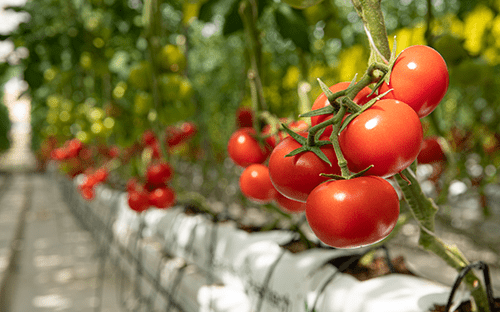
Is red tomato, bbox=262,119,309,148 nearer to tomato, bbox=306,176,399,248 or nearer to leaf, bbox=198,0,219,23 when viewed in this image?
tomato, bbox=306,176,399,248

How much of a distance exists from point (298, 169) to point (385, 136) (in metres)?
0.06

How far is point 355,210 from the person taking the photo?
0.67 ft

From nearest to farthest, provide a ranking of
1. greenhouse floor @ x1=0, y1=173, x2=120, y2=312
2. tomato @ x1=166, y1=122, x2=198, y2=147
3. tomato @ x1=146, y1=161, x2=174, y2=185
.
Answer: tomato @ x1=146, y1=161, x2=174, y2=185 < tomato @ x1=166, y1=122, x2=198, y2=147 < greenhouse floor @ x1=0, y1=173, x2=120, y2=312

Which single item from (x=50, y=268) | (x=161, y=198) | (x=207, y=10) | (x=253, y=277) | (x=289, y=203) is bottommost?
(x=50, y=268)

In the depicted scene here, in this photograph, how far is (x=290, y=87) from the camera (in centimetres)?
101

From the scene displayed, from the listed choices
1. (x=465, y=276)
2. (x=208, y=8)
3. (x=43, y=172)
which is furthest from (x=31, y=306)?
(x=43, y=172)

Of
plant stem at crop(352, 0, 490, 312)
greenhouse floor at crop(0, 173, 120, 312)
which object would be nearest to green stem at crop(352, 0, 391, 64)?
plant stem at crop(352, 0, 490, 312)

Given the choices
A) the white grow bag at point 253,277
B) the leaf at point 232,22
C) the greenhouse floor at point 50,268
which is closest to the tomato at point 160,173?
the white grow bag at point 253,277

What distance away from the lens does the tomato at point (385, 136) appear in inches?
7.5

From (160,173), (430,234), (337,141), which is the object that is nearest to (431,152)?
(430,234)

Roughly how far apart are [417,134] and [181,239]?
0.86 metres

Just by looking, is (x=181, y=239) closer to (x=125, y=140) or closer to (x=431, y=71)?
(x=125, y=140)

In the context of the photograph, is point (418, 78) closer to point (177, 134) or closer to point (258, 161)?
point (258, 161)

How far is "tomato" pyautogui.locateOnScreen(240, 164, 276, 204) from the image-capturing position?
358 mm
